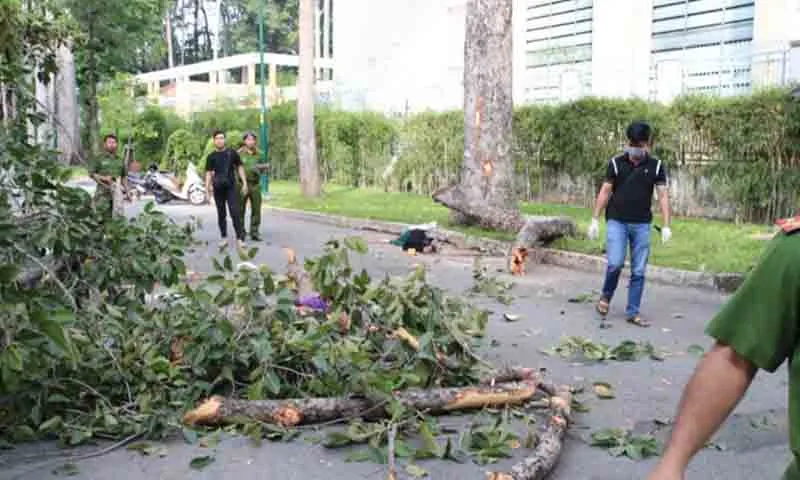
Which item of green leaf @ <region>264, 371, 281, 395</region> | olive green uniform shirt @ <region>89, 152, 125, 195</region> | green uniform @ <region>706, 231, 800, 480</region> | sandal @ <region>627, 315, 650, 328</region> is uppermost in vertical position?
olive green uniform shirt @ <region>89, 152, 125, 195</region>

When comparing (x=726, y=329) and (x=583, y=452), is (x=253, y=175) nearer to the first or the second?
(x=583, y=452)

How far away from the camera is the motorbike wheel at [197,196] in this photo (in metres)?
24.0

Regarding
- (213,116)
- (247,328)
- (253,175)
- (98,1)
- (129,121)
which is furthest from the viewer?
(213,116)

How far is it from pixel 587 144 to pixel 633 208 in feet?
32.3

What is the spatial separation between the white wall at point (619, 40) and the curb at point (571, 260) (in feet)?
27.5

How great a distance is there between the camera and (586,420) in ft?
18.2

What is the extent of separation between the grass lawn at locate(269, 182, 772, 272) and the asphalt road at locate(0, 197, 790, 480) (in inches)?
42.5

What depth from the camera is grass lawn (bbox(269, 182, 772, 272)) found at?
11.2 metres

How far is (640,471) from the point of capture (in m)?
4.66

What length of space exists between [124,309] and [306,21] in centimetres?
1708

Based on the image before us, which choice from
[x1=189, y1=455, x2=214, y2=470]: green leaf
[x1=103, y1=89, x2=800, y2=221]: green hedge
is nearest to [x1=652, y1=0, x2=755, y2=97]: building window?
[x1=103, y1=89, x2=800, y2=221]: green hedge

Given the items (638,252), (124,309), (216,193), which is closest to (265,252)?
(216,193)

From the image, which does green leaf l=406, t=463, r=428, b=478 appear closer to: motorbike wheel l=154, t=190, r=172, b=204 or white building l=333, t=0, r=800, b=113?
white building l=333, t=0, r=800, b=113

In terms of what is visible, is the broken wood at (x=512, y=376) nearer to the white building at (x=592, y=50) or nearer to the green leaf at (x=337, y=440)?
the green leaf at (x=337, y=440)
